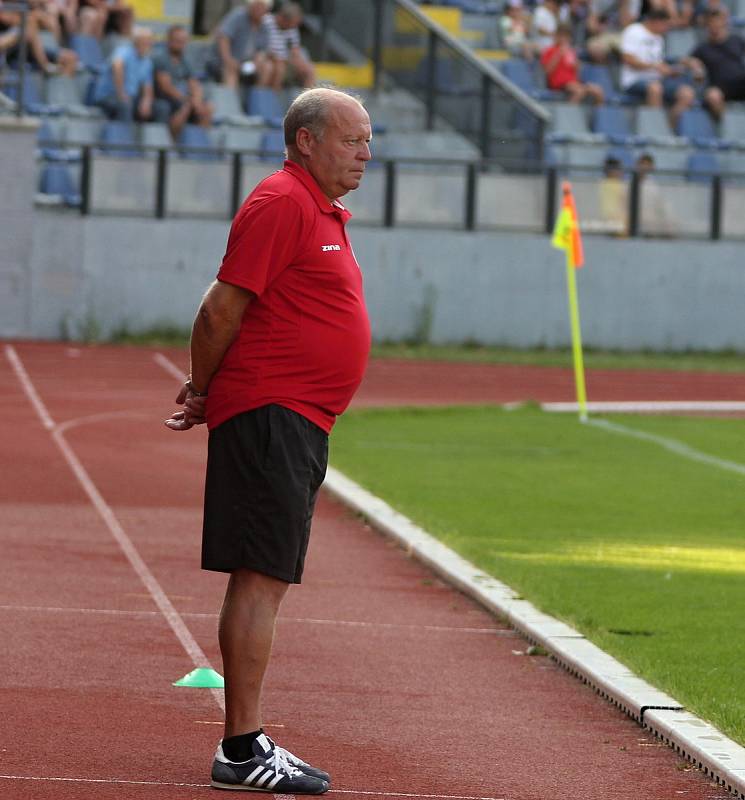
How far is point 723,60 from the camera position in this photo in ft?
113

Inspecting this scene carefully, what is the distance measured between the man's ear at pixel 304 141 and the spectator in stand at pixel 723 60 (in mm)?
29326

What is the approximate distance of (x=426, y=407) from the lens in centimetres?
2111

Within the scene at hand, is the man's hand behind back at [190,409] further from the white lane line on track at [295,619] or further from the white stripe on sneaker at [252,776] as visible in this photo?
the white lane line on track at [295,619]

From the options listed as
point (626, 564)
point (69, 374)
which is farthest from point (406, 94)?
point (626, 564)

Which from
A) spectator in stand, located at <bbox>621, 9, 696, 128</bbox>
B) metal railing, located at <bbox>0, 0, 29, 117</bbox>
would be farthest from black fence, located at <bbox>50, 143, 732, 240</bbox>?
spectator in stand, located at <bbox>621, 9, 696, 128</bbox>

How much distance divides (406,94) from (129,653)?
26110mm

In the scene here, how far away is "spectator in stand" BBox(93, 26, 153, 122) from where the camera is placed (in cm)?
2891

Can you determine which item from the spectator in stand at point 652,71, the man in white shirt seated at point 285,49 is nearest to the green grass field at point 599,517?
the man in white shirt seated at point 285,49

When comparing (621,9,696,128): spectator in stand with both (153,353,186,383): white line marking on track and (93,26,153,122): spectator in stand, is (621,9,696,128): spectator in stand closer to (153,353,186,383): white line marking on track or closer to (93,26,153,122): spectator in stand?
(93,26,153,122): spectator in stand

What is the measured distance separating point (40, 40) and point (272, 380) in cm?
2530

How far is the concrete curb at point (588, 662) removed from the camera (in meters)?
6.23

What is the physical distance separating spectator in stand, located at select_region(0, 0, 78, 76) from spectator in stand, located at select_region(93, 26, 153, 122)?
714 millimetres

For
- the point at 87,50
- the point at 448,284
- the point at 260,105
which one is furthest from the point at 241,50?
the point at 448,284

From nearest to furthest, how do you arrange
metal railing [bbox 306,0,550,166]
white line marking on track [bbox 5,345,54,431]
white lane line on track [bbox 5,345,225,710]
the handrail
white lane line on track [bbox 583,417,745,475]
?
white lane line on track [bbox 5,345,225,710]
white lane line on track [bbox 583,417,745,475]
white line marking on track [bbox 5,345,54,431]
metal railing [bbox 306,0,550,166]
the handrail
